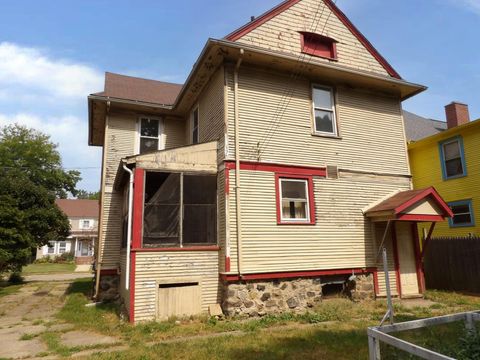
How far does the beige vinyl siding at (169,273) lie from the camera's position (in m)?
8.72

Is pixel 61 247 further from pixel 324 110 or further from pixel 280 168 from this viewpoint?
pixel 324 110

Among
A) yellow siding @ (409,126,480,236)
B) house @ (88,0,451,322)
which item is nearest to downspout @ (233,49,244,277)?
house @ (88,0,451,322)

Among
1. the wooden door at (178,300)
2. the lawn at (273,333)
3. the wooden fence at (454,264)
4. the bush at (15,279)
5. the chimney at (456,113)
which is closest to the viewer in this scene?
the lawn at (273,333)

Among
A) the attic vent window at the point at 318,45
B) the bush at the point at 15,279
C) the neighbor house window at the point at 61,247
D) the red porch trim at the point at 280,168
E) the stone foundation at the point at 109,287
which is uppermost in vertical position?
the attic vent window at the point at 318,45

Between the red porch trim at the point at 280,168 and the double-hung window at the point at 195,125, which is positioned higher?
the double-hung window at the point at 195,125

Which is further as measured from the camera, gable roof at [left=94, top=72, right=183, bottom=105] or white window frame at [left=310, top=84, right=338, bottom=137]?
gable roof at [left=94, top=72, right=183, bottom=105]

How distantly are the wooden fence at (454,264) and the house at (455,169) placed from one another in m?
3.12

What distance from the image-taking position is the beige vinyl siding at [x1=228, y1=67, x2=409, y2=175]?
10.4m

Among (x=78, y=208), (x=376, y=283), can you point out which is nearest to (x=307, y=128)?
(x=376, y=283)

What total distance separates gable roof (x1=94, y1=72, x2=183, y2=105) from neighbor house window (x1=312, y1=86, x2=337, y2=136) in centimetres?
616

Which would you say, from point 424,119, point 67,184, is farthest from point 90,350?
point 67,184

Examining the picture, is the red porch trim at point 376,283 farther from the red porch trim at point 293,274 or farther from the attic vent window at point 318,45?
the attic vent window at point 318,45

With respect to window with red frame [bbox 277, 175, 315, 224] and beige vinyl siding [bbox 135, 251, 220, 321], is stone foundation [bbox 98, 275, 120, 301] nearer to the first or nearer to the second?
beige vinyl siding [bbox 135, 251, 220, 321]

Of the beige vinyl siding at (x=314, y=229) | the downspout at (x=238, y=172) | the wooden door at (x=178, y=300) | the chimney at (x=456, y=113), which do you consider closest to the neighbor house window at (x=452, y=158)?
the chimney at (x=456, y=113)
